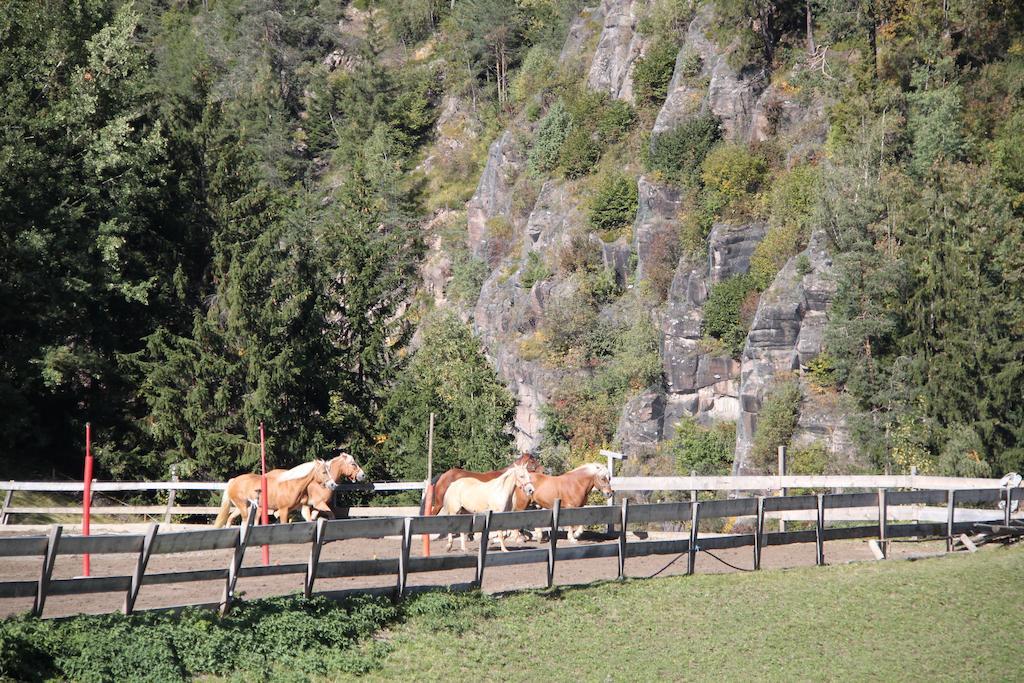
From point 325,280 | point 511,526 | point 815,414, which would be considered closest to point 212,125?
point 325,280

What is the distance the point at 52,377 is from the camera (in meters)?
30.6

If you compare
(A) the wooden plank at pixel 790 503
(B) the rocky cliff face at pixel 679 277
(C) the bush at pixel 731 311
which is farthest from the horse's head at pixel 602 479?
(C) the bush at pixel 731 311

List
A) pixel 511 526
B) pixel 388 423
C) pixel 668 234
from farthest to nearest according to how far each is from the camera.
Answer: pixel 668 234, pixel 388 423, pixel 511 526

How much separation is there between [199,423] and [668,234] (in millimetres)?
37782

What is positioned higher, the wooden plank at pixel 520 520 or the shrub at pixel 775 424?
the wooden plank at pixel 520 520

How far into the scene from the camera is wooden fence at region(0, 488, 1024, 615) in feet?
37.6

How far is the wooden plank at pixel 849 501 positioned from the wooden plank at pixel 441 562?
20.7ft

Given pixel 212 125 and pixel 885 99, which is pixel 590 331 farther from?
pixel 212 125

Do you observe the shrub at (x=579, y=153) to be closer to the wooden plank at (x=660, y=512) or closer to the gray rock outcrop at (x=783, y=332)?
the gray rock outcrop at (x=783, y=332)

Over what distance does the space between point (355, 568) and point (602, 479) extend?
24.5 ft

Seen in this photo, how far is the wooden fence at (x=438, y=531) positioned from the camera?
11461 millimetres

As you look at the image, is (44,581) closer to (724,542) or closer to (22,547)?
(22,547)

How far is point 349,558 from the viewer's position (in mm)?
18016

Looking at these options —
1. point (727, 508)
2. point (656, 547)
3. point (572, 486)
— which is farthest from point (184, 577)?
point (572, 486)
